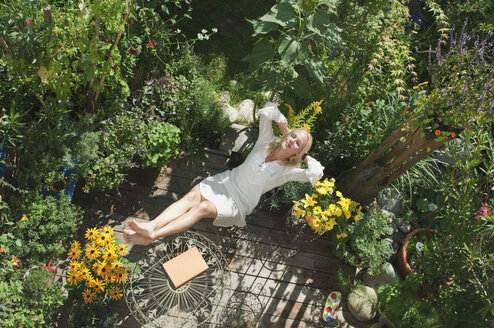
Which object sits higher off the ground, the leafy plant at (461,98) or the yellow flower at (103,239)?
the leafy plant at (461,98)

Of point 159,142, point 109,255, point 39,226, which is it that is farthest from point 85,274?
point 159,142

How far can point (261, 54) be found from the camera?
292 cm

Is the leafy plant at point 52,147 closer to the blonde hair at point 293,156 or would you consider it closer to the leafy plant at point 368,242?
the blonde hair at point 293,156

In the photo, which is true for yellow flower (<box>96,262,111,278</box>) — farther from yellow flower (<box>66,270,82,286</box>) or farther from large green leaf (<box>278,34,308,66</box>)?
large green leaf (<box>278,34,308,66</box>)

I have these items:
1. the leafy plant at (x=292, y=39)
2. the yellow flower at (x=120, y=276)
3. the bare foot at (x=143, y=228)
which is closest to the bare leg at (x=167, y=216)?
the bare foot at (x=143, y=228)

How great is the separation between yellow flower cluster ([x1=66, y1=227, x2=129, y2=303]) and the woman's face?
130cm

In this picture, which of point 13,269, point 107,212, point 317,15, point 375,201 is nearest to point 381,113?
point 375,201

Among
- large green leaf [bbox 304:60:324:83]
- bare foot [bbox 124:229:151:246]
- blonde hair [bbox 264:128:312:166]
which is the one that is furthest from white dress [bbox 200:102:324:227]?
bare foot [bbox 124:229:151:246]

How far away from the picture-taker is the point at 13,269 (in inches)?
87.0

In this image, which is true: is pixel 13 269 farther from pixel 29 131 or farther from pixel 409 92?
pixel 409 92

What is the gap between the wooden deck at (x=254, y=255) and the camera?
2955 millimetres

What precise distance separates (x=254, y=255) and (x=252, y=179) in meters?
0.75

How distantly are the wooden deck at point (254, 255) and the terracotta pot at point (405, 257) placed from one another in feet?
1.40

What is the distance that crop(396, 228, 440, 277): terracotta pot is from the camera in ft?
10.2
